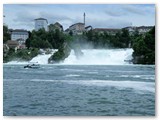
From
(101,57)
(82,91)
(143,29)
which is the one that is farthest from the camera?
(101,57)

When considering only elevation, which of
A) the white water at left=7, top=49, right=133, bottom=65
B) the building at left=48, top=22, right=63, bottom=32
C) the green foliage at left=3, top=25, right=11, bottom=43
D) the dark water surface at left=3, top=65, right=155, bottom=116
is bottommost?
the dark water surface at left=3, top=65, right=155, bottom=116

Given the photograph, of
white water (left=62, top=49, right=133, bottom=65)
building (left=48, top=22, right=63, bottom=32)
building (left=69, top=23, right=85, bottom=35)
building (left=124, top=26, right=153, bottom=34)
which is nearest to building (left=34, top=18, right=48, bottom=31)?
building (left=48, top=22, right=63, bottom=32)

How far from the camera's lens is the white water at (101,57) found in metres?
4.68

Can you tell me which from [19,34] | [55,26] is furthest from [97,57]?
[19,34]

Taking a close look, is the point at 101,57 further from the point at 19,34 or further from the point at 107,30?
the point at 19,34

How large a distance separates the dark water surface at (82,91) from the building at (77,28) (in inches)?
17.9

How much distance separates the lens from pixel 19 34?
4.57 meters

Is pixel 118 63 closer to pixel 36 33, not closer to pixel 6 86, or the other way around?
pixel 36 33

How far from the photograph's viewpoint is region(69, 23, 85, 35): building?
4.58m

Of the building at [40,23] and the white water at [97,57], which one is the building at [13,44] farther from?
the building at [40,23]

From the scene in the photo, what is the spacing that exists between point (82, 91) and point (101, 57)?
1.70 feet

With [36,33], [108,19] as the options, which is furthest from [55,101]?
[108,19]

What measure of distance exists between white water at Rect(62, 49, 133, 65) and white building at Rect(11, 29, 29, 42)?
23.3 inches

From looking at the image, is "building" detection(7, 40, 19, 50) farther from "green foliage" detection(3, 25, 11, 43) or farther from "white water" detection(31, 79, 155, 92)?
"white water" detection(31, 79, 155, 92)
